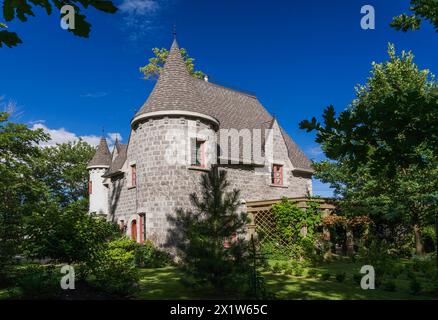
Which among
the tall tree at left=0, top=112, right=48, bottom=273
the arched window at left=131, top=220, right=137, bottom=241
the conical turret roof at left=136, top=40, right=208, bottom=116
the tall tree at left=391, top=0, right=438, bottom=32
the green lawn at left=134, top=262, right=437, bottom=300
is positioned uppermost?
the conical turret roof at left=136, top=40, right=208, bottom=116

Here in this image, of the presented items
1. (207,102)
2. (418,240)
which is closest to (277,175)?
(207,102)

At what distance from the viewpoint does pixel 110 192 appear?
80.8ft

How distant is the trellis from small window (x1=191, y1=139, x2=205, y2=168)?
10.6 ft

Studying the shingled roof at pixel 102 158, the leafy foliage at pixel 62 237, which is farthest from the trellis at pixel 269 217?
the shingled roof at pixel 102 158

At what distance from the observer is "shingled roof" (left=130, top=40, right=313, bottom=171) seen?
1862cm

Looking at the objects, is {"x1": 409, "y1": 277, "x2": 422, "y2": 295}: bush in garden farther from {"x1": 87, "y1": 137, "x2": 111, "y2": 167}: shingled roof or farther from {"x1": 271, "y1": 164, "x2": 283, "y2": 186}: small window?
{"x1": 87, "y1": 137, "x2": 111, "y2": 167}: shingled roof

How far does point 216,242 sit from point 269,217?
397 inches

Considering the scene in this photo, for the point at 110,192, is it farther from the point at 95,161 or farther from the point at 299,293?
the point at 299,293

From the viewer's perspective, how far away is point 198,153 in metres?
19.0

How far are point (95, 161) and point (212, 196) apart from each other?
22.8 meters

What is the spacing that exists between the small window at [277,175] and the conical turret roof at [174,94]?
271 inches

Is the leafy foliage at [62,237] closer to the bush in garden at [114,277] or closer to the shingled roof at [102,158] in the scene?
the bush in garden at [114,277]

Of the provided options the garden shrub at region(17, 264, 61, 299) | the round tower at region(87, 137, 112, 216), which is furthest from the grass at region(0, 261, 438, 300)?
the round tower at region(87, 137, 112, 216)
